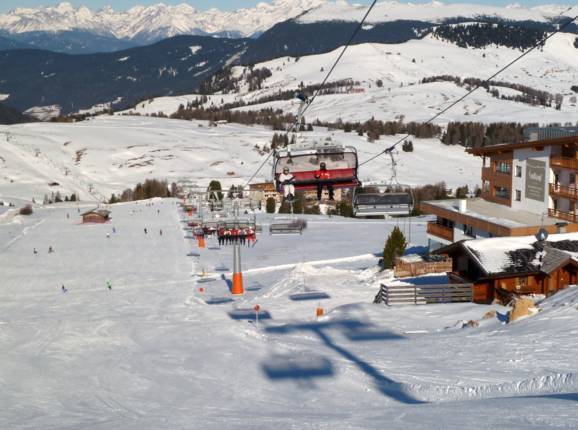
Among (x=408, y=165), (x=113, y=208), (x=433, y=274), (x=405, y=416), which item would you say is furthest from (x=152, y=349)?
(x=408, y=165)

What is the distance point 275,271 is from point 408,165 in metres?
90.8

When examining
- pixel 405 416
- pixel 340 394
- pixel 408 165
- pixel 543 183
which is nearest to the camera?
pixel 405 416

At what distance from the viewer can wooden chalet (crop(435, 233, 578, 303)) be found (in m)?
20.9

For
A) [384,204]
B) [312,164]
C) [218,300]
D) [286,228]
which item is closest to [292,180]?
[312,164]

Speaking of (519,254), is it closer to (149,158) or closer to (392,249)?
(392,249)

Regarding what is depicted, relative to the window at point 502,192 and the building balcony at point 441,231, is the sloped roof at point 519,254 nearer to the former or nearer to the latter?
the building balcony at point 441,231

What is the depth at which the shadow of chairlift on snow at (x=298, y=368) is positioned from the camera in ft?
45.6

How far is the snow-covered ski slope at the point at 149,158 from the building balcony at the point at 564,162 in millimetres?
71411

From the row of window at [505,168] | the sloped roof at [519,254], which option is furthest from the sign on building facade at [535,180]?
the sloped roof at [519,254]

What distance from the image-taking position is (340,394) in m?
12.7

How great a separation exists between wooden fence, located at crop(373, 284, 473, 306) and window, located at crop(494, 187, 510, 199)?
14853 millimetres

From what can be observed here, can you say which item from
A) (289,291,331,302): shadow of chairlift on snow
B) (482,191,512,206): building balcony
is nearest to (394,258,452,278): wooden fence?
(289,291,331,302): shadow of chairlift on snow

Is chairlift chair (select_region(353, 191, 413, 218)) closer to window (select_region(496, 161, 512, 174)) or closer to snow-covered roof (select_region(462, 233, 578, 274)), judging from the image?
snow-covered roof (select_region(462, 233, 578, 274))

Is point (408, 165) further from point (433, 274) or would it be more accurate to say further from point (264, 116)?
point (433, 274)
